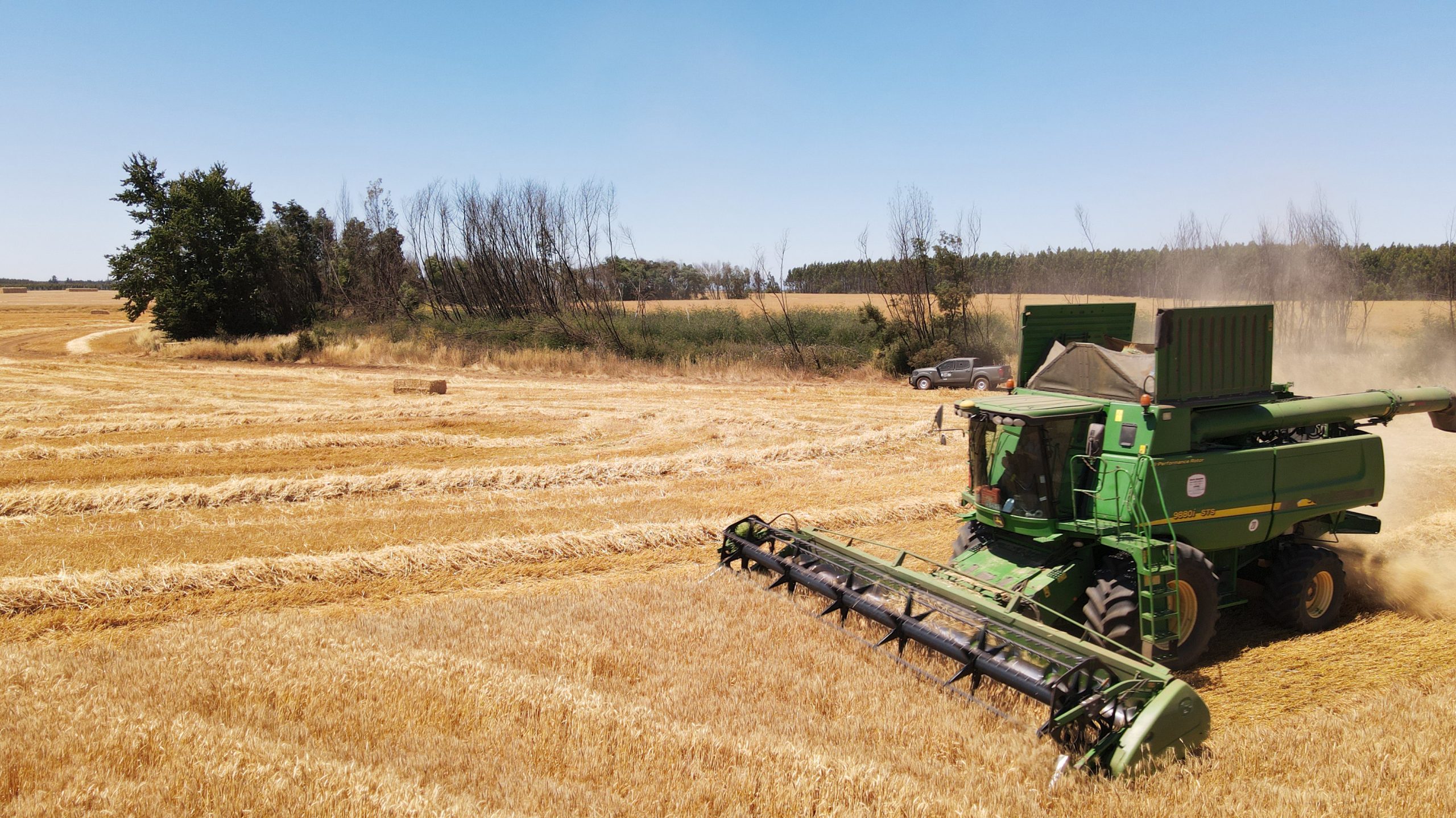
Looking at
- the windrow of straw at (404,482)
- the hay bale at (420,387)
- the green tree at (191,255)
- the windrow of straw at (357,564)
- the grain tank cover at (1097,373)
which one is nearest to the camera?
the grain tank cover at (1097,373)

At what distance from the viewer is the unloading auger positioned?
4977 mm

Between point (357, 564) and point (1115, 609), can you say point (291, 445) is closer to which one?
point (357, 564)

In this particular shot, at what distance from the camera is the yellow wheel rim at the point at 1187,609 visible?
6680 mm

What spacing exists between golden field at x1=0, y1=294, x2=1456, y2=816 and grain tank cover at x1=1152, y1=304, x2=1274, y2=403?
7.25 ft

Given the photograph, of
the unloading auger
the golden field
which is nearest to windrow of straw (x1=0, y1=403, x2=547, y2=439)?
the golden field

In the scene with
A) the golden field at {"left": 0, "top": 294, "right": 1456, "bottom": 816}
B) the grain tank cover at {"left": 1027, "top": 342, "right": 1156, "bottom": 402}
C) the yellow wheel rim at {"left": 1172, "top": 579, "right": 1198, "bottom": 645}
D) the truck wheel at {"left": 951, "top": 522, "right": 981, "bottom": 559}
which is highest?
the grain tank cover at {"left": 1027, "top": 342, "right": 1156, "bottom": 402}

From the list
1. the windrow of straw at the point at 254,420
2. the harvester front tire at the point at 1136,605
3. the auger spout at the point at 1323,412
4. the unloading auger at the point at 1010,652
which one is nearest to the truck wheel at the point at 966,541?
the unloading auger at the point at 1010,652

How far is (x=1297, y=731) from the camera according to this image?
5.48 m

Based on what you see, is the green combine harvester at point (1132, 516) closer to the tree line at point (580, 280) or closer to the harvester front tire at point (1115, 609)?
the harvester front tire at point (1115, 609)

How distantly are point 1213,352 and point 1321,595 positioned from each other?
248 centimetres

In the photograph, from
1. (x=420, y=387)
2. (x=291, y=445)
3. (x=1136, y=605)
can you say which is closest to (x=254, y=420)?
(x=291, y=445)

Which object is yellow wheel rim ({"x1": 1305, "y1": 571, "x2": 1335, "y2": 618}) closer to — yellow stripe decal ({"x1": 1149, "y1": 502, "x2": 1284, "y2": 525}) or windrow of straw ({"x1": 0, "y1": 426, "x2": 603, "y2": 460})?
yellow stripe decal ({"x1": 1149, "y1": 502, "x2": 1284, "y2": 525})

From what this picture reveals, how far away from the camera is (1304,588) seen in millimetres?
7500

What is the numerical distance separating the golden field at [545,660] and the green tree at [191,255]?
27.1m
